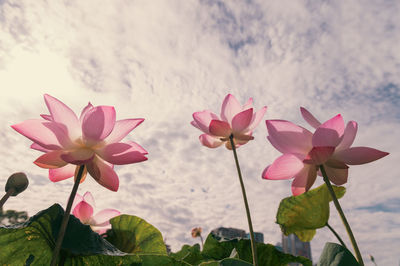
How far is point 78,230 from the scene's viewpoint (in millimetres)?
847

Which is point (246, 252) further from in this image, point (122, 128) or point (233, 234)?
point (233, 234)

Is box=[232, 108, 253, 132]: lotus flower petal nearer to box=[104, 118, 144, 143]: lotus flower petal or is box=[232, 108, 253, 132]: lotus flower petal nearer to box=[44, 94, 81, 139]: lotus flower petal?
box=[104, 118, 144, 143]: lotus flower petal

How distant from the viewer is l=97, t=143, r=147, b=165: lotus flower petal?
0.80 meters

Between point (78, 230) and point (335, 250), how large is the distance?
86 cm

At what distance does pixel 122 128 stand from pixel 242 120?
68cm

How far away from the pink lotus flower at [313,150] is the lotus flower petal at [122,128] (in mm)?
451

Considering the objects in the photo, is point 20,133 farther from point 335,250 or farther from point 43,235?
point 335,250

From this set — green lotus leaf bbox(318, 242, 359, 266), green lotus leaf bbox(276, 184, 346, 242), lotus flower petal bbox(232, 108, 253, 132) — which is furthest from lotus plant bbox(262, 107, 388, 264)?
lotus flower petal bbox(232, 108, 253, 132)

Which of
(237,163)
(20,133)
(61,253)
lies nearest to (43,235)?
(61,253)

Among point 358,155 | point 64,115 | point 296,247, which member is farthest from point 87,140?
point 296,247

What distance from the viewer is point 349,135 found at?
34.1 inches

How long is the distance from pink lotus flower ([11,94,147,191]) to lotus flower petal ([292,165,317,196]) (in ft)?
1.85

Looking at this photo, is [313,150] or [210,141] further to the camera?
[210,141]

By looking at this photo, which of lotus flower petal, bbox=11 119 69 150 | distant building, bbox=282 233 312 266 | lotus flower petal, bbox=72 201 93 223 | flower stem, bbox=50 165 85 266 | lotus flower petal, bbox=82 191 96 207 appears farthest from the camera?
distant building, bbox=282 233 312 266
